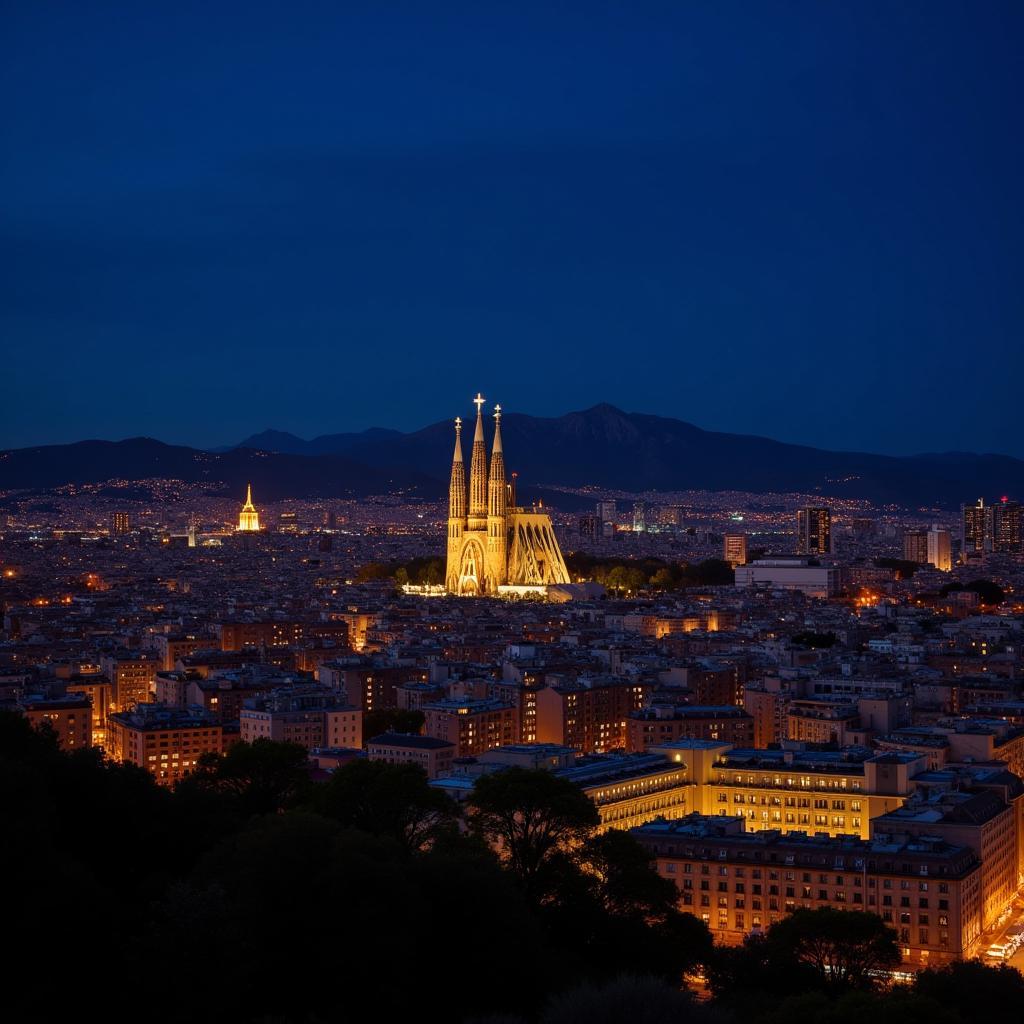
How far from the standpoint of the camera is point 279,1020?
1430 cm

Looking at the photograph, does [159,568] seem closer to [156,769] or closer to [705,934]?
[156,769]

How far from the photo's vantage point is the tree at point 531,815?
81.5 ft

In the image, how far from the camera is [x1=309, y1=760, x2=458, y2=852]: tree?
81.5 feet

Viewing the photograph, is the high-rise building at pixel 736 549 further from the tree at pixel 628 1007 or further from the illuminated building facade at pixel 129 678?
the tree at pixel 628 1007

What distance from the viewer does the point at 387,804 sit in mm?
25250

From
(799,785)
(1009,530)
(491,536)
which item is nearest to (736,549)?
(1009,530)

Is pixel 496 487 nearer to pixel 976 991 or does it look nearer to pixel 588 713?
pixel 588 713

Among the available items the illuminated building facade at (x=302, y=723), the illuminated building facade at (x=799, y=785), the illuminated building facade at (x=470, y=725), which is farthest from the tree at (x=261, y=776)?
the illuminated building facade at (x=470, y=725)

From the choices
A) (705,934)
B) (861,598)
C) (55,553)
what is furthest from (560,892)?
(55,553)

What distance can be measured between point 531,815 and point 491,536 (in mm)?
69941

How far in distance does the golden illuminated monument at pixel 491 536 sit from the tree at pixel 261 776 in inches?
2491

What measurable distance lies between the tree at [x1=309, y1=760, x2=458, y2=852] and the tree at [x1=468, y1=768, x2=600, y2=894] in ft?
1.87

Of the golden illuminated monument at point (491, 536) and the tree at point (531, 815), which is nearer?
the tree at point (531, 815)

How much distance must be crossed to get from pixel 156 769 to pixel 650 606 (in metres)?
46.9
